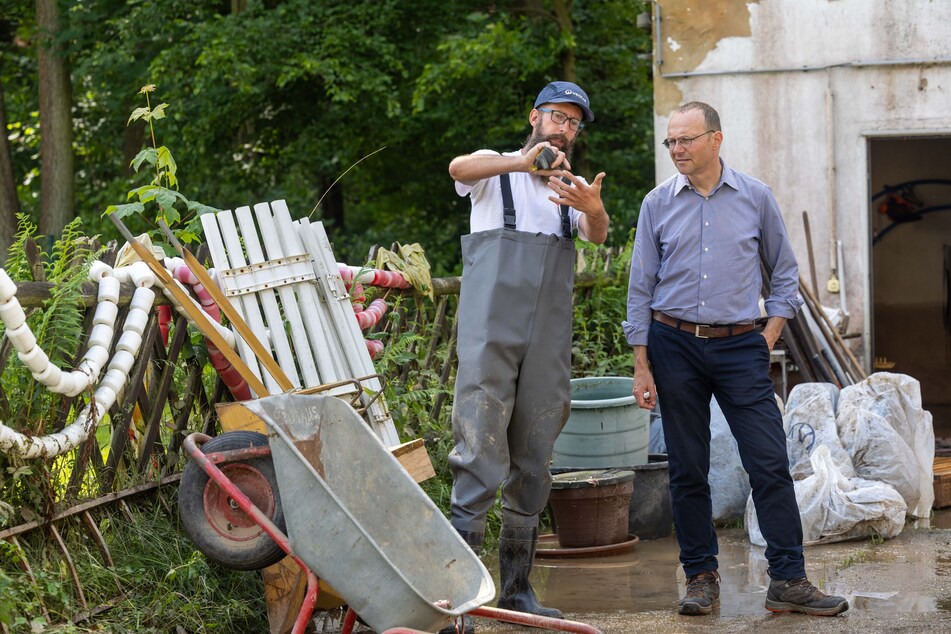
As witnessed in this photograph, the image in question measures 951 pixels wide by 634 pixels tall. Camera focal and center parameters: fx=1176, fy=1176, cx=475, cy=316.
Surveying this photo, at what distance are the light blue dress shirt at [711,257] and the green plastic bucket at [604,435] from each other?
167 centimetres

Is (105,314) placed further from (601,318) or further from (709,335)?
(601,318)

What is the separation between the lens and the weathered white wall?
9500 mm

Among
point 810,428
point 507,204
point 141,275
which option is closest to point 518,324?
point 507,204

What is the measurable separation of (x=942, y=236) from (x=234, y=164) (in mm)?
9688

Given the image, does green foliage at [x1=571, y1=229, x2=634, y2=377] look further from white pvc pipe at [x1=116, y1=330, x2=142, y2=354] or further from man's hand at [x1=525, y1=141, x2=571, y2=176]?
white pvc pipe at [x1=116, y1=330, x2=142, y2=354]

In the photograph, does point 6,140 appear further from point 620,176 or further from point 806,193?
point 806,193

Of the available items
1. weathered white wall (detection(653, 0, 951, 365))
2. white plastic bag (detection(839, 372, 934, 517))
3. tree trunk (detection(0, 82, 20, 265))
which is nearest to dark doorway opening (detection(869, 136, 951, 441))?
weathered white wall (detection(653, 0, 951, 365))

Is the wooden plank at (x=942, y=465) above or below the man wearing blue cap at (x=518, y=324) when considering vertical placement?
below

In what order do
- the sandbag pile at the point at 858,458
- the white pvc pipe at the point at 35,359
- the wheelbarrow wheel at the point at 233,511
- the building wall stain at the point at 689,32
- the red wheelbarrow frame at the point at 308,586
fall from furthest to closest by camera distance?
1. the building wall stain at the point at 689,32
2. the sandbag pile at the point at 858,458
3. the wheelbarrow wheel at the point at 233,511
4. the white pvc pipe at the point at 35,359
5. the red wheelbarrow frame at the point at 308,586

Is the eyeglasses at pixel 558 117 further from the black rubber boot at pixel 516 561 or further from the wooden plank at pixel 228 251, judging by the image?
the black rubber boot at pixel 516 561

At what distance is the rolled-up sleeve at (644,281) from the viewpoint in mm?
4797

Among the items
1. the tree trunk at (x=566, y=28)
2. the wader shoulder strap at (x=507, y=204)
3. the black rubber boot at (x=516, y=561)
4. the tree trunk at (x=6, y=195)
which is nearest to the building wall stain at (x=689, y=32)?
the tree trunk at (x=566, y=28)

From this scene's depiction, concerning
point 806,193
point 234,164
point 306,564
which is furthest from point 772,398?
point 234,164

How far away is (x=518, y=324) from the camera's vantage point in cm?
436
